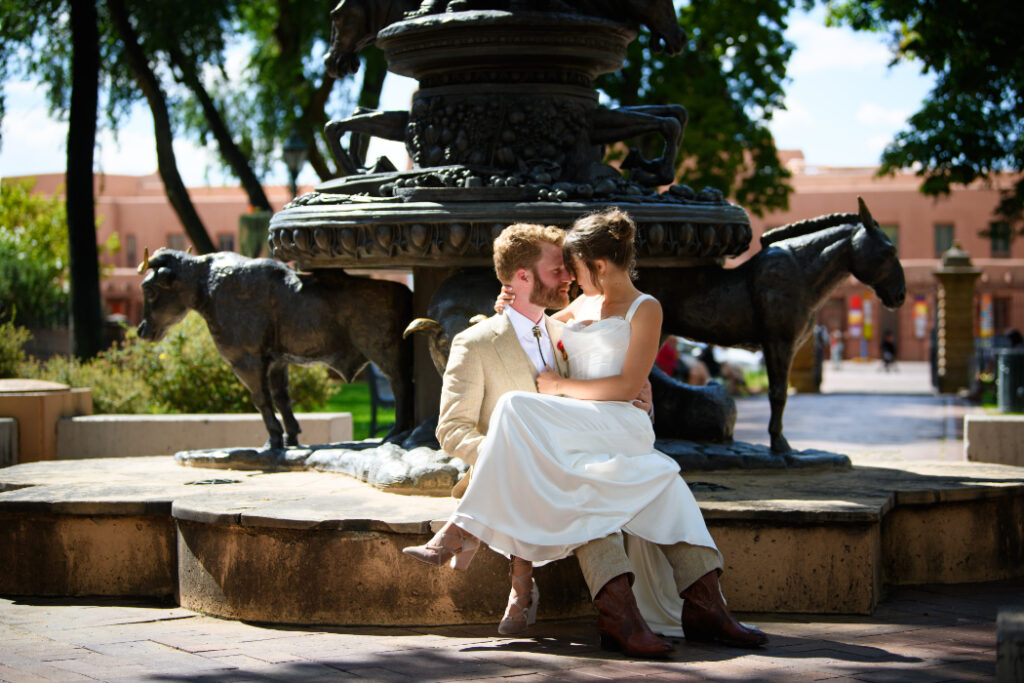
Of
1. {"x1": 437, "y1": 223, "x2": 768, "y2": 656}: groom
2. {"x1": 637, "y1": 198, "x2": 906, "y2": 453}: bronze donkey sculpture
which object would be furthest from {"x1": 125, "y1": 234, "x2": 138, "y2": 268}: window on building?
{"x1": 437, "y1": 223, "x2": 768, "y2": 656}: groom

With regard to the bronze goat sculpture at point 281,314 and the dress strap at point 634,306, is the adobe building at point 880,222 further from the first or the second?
the dress strap at point 634,306

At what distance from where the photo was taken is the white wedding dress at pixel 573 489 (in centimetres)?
476

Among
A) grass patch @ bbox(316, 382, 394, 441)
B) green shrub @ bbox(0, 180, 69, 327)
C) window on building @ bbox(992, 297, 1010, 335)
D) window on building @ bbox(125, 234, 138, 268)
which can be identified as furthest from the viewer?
window on building @ bbox(125, 234, 138, 268)

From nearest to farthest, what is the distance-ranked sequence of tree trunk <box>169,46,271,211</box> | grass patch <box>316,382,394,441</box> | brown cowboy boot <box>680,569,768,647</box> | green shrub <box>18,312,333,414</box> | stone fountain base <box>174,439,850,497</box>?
1. brown cowboy boot <box>680,569,768,647</box>
2. stone fountain base <box>174,439,850,497</box>
3. green shrub <box>18,312,333,414</box>
4. grass patch <box>316,382,394,441</box>
5. tree trunk <box>169,46,271,211</box>

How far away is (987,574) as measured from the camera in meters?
5.99

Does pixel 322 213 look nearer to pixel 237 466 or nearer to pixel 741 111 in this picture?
pixel 237 466

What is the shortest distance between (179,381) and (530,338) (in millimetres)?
8767

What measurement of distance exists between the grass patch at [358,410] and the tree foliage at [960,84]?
29.9ft

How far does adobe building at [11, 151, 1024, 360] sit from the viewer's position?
52.3m

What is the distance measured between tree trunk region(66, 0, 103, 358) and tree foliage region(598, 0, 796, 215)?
9437mm

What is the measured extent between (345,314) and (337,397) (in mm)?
15721

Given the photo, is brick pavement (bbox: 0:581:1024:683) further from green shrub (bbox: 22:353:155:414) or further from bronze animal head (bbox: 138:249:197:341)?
green shrub (bbox: 22:353:155:414)

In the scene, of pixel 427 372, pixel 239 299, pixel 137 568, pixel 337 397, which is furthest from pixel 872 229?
pixel 337 397

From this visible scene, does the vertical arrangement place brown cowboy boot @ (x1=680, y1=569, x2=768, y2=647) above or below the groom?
below
